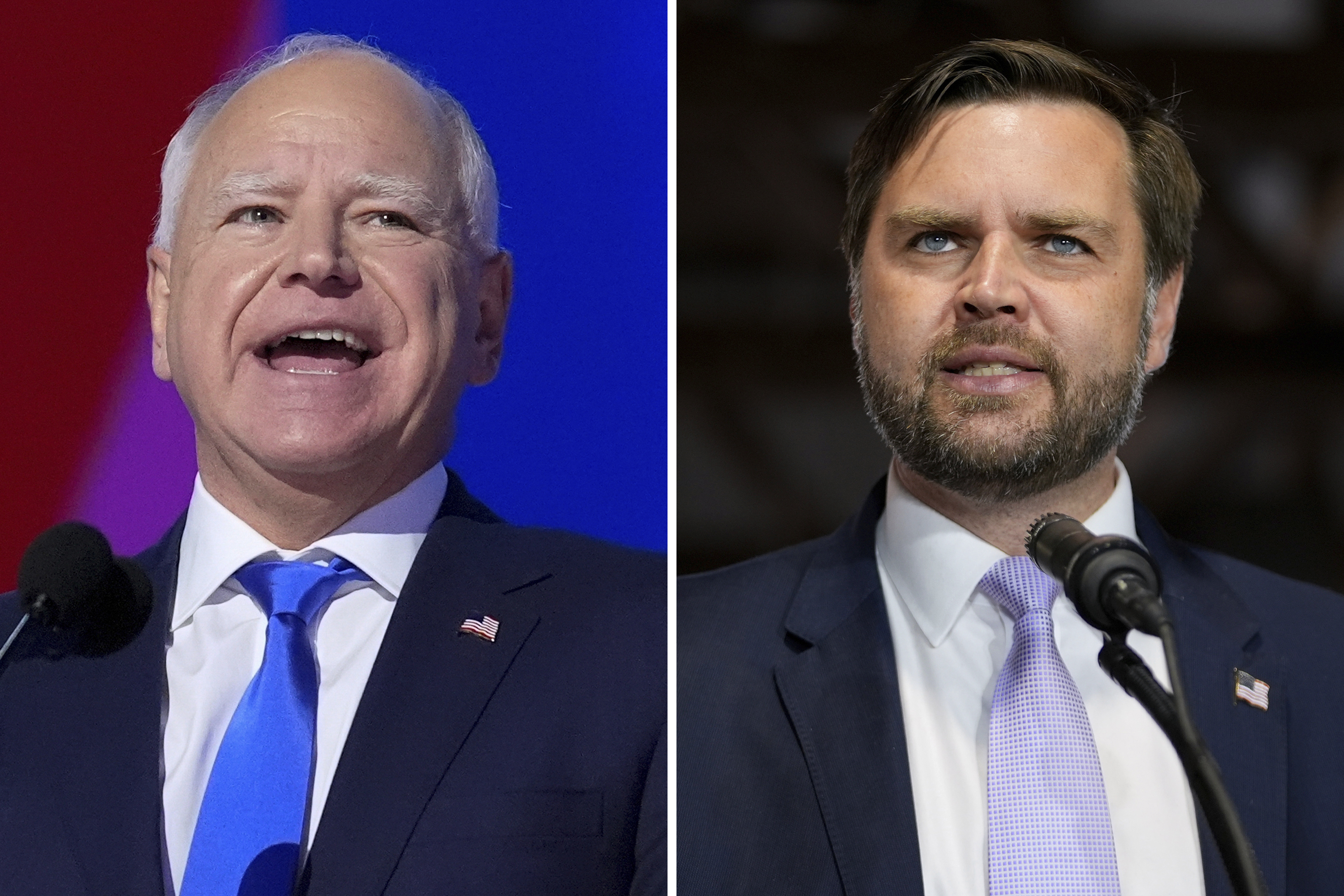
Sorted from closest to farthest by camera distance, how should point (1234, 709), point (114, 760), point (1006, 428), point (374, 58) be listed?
point (114, 760) → point (374, 58) → point (1234, 709) → point (1006, 428)

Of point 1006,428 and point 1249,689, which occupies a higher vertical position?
point 1006,428

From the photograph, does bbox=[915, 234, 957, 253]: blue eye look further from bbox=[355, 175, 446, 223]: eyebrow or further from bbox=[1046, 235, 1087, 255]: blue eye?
bbox=[355, 175, 446, 223]: eyebrow

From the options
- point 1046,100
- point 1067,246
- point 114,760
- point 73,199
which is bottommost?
point 114,760

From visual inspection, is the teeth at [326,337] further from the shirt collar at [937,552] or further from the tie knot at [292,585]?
the shirt collar at [937,552]

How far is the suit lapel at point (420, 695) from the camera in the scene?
172cm

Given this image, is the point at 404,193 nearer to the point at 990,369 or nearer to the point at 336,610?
the point at 336,610

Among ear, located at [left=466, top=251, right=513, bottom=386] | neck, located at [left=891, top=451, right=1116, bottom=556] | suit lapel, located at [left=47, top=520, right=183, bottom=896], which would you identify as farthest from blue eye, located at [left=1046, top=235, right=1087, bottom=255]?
suit lapel, located at [left=47, top=520, right=183, bottom=896]

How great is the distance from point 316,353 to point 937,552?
98 cm

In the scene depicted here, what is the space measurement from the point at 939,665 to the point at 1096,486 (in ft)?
1.29

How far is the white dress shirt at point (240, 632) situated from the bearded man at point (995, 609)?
53cm

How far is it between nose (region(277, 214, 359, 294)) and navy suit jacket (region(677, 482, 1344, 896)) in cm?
80

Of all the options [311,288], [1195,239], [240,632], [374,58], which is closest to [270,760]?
[240,632]

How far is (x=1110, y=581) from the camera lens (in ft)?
4.96

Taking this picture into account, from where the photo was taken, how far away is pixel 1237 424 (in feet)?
11.8
